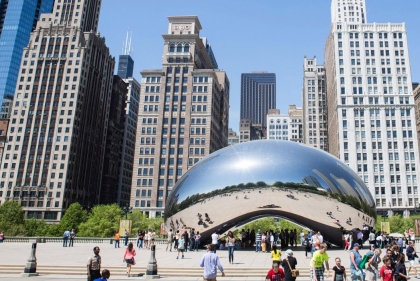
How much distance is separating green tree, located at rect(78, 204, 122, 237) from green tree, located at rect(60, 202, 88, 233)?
405 inches

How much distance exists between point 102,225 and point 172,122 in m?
42.0

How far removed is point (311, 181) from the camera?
765 inches

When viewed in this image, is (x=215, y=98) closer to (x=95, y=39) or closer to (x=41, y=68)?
(x=95, y=39)

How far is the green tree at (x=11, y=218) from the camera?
208ft

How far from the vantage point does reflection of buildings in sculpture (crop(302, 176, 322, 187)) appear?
63.6 ft

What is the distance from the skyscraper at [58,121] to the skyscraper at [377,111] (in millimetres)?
70055

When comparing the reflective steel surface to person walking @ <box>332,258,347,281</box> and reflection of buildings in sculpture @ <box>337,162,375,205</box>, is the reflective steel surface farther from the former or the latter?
person walking @ <box>332,258,347,281</box>

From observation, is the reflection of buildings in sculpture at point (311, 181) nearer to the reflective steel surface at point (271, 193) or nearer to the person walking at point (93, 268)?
the reflective steel surface at point (271, 193)

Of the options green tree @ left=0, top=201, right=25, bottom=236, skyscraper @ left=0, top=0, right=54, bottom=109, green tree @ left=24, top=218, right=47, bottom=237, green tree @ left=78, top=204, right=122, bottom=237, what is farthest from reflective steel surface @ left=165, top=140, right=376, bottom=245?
skyscraper @ left=0, top=0, right=54, bottom=109

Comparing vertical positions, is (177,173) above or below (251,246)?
above

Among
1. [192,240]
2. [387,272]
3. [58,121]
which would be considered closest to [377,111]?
[58,121]

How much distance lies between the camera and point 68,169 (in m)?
91.8

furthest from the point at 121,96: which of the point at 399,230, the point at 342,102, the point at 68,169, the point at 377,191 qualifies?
the point at 399,230

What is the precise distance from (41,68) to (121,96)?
31564 mm
